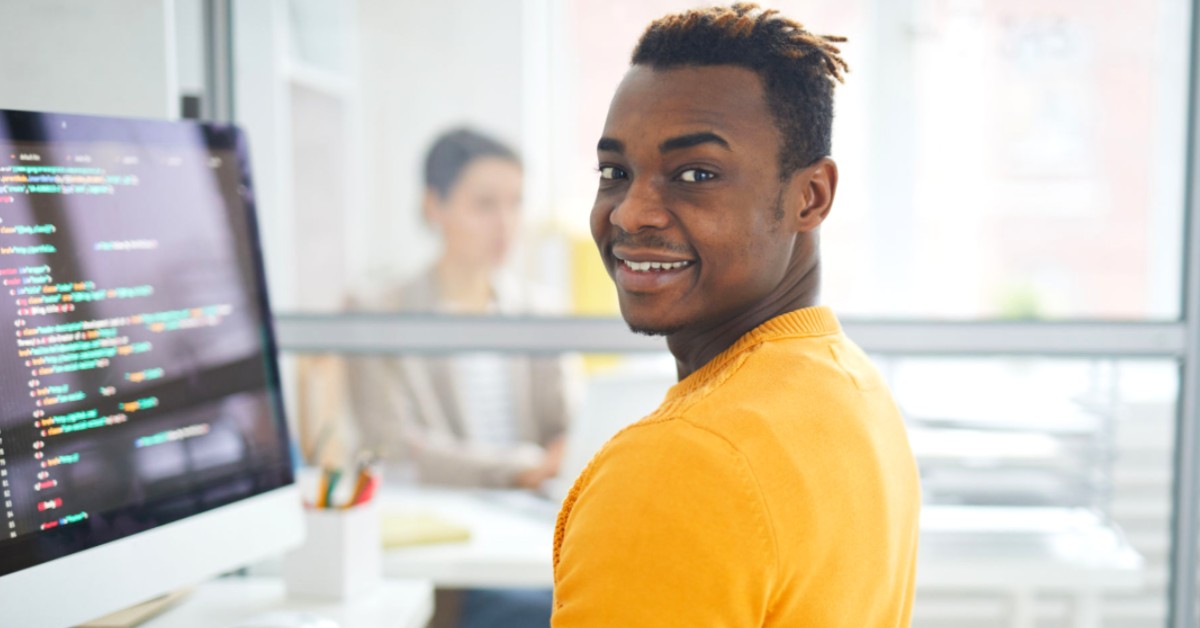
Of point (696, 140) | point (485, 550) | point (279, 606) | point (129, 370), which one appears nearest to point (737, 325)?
point (696, 140)

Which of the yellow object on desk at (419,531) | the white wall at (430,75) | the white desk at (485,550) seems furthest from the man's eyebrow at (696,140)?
the white wall at (430,75)

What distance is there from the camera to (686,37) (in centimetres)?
85

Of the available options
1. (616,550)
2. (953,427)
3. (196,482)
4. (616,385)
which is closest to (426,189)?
(616,385)

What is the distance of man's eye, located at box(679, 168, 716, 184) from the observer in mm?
818

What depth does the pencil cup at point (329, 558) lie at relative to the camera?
1.25 m

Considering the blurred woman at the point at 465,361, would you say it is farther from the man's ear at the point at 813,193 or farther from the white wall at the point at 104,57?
the man's ear at the point at 813,193

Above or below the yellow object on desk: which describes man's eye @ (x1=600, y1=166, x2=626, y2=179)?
above

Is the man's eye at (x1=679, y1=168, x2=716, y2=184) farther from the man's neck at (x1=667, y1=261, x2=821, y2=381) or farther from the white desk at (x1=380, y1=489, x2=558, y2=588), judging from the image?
the white desk at (x1=380, y1=489, x2=558, y2=588)

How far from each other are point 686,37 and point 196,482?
2.15 ft

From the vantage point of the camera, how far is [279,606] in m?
1.23

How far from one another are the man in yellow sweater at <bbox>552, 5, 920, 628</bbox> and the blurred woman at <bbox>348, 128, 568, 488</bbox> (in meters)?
1.58

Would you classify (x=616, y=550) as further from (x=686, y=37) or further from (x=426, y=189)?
(x=426, y=189)

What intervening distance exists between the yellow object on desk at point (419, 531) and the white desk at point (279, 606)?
28 centimetres

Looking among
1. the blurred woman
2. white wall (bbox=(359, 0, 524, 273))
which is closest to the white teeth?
the blurred woman
